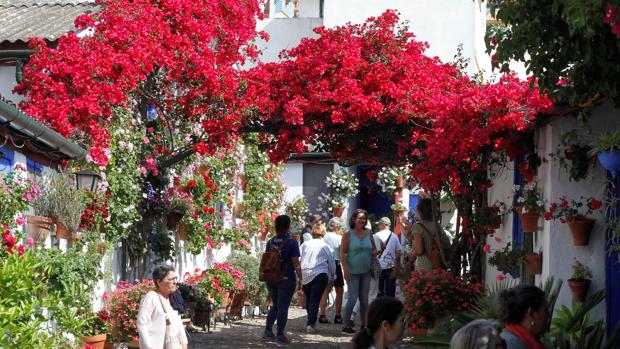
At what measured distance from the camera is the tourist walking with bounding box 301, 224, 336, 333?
665 inches

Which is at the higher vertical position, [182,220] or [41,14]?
[41,14]

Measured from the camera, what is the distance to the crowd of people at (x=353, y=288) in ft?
21.8

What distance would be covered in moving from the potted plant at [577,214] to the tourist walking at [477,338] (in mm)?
4612

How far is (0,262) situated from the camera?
33.2 feet

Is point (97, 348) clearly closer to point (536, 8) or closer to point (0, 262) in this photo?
point (0, 262)

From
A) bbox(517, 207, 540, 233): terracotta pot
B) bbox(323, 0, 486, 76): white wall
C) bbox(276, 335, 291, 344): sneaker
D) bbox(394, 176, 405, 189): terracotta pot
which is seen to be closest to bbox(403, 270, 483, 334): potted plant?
bbox(517, 207, 540, 233): terracotta pot

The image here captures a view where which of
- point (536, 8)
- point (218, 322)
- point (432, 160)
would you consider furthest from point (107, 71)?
point (536, 8)

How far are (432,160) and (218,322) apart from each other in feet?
25.3

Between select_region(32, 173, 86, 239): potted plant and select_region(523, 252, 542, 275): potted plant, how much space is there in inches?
202

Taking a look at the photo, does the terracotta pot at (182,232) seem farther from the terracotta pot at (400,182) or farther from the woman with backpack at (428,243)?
the terracotta pot at (400,182)

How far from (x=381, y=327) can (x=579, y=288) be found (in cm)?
465

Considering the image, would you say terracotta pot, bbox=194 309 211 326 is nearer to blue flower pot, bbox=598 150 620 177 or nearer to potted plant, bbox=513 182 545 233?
potted plant, bbox=513 182 545 233

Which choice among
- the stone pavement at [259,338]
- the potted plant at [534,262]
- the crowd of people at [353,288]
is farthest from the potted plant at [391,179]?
the potted plant at [534,262]

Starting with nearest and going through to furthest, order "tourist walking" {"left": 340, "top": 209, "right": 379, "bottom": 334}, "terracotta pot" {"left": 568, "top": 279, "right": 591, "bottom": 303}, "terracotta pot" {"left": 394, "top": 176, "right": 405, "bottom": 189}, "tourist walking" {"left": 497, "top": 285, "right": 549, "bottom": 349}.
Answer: "tourist walking" {"left": 497, "top": 285, "right": 549, "bottom": 349}
"terracotta pot" {"left": 568, "top": 279, "right": 591, "bottom": 303}
"tourist walking" {"left": 340, "top": 209, "right": 379, "bottom": 334}
"terracotta pot" {"left": 394, "top": 176, "right": 405, "bottom": 189}
